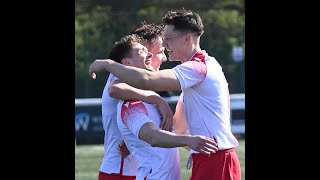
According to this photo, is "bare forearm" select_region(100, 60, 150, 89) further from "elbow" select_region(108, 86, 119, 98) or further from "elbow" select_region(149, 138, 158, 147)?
"elbow" select_region(108, 86, 119, 98)

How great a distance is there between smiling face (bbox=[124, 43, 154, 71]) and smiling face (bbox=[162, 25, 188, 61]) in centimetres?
40

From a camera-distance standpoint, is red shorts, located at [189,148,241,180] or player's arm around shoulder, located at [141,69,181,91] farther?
red shorts, located at [189,148,241,180]

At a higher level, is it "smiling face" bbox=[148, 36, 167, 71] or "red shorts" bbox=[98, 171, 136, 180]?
"smiling face" bbox=[148, 36, 167, 71]

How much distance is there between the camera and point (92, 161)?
14.1 m

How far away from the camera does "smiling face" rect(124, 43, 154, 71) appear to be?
243 inches

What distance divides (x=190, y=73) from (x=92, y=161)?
28.8 feet

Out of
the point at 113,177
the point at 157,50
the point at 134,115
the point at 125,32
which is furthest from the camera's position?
the point at 125,32

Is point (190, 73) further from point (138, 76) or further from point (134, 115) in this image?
point (134, 115)

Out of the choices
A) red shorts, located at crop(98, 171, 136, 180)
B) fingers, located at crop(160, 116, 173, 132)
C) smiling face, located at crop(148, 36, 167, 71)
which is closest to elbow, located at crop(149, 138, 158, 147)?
fingers, located at crop(160, 116, 173, 132)

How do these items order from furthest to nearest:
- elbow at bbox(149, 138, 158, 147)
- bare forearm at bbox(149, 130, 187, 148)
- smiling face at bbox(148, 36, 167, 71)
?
smiling face at bbox(148, 36, 167, 71) → elbow at bbox(149, 138, 158, 147) → bare forearm at bbox(149, 130, 187, 148)

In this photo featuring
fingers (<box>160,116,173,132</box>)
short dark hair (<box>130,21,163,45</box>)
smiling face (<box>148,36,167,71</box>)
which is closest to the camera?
fingers (<box>160,116,173,132</box>)

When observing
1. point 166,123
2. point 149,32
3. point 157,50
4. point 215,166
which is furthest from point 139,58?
point 215,166

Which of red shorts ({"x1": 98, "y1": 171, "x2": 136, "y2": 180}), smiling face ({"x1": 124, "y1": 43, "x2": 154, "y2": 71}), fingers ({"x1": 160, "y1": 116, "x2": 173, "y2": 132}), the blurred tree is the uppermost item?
the blurred tree
